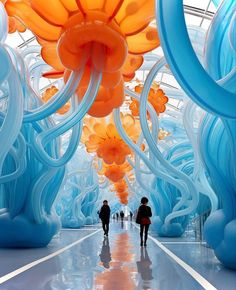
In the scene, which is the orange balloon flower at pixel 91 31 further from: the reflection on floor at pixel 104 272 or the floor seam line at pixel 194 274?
the floor seam line at pixel 194 274

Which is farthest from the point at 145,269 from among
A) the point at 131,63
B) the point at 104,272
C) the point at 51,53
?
the point at 51,53

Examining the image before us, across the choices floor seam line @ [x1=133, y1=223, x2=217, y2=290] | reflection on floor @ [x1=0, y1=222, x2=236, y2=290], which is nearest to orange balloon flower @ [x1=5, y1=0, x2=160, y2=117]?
reflection on floor @ [x1=0, y1=222, x2=236, y2=290]

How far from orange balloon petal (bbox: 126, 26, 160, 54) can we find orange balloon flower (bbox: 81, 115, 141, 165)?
19.0 feet

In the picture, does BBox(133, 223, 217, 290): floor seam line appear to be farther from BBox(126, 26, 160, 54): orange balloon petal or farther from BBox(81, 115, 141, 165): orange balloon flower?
BBox(81, 115, 141, 165): orange balloon flower

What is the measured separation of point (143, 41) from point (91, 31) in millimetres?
1121

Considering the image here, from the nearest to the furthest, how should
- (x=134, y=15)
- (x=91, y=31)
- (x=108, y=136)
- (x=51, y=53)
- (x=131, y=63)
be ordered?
(x=91, y=31) → (x=134, y=15) → (x=51, y=53) → (x=131, y=63) → (x=108, y=136)

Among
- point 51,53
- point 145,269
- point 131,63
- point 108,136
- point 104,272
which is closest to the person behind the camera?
point 104,272

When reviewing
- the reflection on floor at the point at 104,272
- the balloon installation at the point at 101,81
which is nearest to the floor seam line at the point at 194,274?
the reflection on floor at the point at 104,272

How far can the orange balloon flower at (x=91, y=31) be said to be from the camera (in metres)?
5.30

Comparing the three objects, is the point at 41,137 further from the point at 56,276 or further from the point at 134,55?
the point at 56,276

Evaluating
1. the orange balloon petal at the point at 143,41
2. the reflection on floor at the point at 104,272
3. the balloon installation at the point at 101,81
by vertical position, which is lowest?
the reflection on floor at the point at 104,272

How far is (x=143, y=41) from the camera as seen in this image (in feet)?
20.1

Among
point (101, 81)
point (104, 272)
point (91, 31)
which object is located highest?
point (91, 31)

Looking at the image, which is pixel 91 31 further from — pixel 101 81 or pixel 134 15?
pixel 101 81
